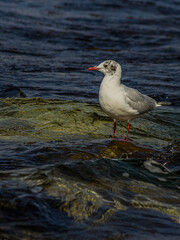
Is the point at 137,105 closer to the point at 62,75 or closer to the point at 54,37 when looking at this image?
the point at 62,75

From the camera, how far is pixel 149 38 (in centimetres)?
1645

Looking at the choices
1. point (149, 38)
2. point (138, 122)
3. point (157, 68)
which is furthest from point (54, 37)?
point (138, 122)

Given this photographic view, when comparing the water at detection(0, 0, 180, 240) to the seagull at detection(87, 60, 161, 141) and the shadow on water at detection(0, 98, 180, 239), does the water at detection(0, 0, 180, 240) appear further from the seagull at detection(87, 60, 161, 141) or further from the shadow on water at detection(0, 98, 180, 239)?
the seagull at detection(87, 60, 161, 141)

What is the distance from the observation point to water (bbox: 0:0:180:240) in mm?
3457

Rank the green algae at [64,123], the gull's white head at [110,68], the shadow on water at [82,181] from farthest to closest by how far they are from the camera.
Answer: the green algae at [64,123] < the gull's white head at [110,68] < the shadow on water at [82,181]

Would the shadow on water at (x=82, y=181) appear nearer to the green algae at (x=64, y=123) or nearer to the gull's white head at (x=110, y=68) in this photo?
the green algae at (x=64, y=123)

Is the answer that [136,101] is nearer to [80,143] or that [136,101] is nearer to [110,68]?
[110,68]

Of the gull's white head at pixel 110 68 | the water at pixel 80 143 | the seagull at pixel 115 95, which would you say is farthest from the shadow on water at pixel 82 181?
the gull's white head at pixel 110 68

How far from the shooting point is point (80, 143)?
18.2 ft

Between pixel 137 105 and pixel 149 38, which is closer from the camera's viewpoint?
pixel 137 105

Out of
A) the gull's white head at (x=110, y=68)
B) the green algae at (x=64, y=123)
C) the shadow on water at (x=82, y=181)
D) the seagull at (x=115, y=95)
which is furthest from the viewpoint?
the green algae at (x=64, y=123)

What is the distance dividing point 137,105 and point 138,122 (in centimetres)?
146

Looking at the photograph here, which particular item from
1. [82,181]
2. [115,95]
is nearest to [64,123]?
[115,95]

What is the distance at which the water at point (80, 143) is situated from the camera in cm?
346
